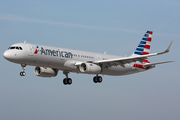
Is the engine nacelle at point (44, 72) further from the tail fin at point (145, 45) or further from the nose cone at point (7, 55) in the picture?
the tail fin at point (145, 45)

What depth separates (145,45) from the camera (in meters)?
67.1

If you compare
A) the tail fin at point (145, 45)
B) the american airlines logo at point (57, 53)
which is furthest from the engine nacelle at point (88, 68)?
the tail fin at point (145, 45)

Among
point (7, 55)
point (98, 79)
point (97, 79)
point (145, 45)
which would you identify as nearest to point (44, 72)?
point (97, 79)

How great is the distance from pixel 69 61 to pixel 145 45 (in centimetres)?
1962

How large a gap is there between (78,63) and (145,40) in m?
18.9

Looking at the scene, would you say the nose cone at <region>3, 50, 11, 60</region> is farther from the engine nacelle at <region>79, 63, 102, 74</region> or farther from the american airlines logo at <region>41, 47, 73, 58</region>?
the engine nacelle at <region>79, 63, 102, 74</region>

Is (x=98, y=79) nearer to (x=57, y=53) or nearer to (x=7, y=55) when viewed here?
(x=57, y=53)

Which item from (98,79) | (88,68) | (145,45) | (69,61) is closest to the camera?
(69,61)

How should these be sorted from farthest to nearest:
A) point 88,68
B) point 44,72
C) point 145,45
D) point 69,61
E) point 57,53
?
point 145,45 → point 44,72 → point 88,68 → point 69,61 → point 57,53

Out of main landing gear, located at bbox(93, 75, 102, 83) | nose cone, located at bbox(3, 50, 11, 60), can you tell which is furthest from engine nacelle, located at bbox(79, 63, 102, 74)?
nose cone, located at bbox(3, 50, 11, 60)

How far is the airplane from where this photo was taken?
49.1 meters

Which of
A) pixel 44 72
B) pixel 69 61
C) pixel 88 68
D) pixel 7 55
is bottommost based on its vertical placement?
pixel 88 68

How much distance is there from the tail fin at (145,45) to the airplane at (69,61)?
125 inches

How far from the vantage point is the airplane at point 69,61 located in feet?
161
